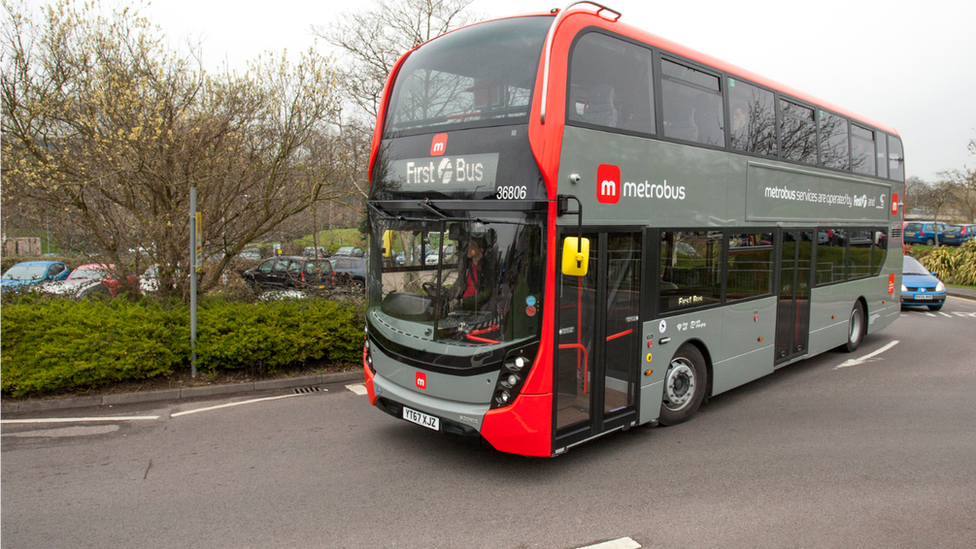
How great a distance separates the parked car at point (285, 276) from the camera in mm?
10234

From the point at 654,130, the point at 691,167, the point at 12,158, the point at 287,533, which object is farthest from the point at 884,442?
the point at 12,158

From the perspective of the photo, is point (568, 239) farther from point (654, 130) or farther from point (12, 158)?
point (12, 158)

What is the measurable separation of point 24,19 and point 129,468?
7.64 metres

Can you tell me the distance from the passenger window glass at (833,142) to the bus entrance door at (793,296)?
4.40 feet

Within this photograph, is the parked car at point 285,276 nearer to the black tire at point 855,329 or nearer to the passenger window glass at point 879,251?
the black tire at point 855,329

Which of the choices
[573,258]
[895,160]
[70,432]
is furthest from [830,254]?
[70,432]

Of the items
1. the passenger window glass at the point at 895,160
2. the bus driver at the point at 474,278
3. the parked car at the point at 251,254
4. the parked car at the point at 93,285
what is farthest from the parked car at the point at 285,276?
the passenger window glass at the point at 895,160

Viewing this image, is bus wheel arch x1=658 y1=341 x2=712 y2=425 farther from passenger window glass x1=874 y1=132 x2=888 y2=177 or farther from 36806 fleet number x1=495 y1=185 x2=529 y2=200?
passenger window glass x1=874 y1=132 x2=888 y2=177

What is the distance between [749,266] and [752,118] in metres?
1.90

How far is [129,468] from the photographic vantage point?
526cm

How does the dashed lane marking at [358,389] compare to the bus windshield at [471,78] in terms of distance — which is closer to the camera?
the bus windshield at [471,78]

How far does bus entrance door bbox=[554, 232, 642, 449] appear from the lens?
16.4 ft

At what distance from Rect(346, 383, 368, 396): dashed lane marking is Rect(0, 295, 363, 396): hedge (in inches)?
→ 28.2

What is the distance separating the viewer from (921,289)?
1648 centimetres
